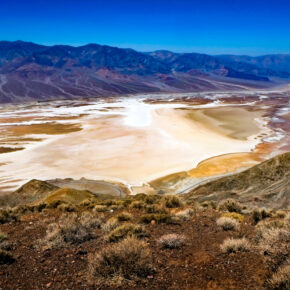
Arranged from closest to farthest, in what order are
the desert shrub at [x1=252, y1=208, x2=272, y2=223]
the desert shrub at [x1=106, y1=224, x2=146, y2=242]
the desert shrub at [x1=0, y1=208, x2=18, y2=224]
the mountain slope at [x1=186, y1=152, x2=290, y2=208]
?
the desert shrub at [x1=106, y1=224, x2=146, y2=242], the desert shrub at [x1=252, y1=208, x2=272, y2=223], the desert shrub at [x1=0, y1=208, x2=18, y2=224], the mountain slope at [x1=186, y1=152, x2=290, y2=208]

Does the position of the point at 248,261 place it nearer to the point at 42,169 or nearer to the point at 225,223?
the point at 225,223

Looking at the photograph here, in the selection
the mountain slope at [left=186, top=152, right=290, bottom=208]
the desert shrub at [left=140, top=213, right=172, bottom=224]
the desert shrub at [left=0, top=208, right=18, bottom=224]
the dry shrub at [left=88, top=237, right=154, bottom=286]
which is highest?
the dry shrub at [left=88, top=237, right=154, bottom=286]

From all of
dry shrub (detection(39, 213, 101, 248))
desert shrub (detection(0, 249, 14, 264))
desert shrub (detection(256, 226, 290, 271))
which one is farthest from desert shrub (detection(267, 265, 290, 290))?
desert shrub (detection(0, 249, 14, 264))

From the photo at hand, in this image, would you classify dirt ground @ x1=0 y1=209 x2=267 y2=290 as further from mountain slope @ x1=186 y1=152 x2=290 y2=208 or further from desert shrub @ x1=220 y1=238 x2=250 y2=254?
mountain slope @ x1=186 y1=152 x2=290 y2=208

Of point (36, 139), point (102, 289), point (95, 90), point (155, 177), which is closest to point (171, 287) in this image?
point (102, 289)

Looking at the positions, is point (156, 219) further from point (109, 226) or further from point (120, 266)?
point (120, 266)

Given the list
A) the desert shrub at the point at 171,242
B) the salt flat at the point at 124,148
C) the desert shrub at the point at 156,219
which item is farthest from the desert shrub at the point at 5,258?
the salt flat at the point at 124,148

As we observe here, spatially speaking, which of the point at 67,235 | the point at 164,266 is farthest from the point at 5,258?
the point at 164,266
